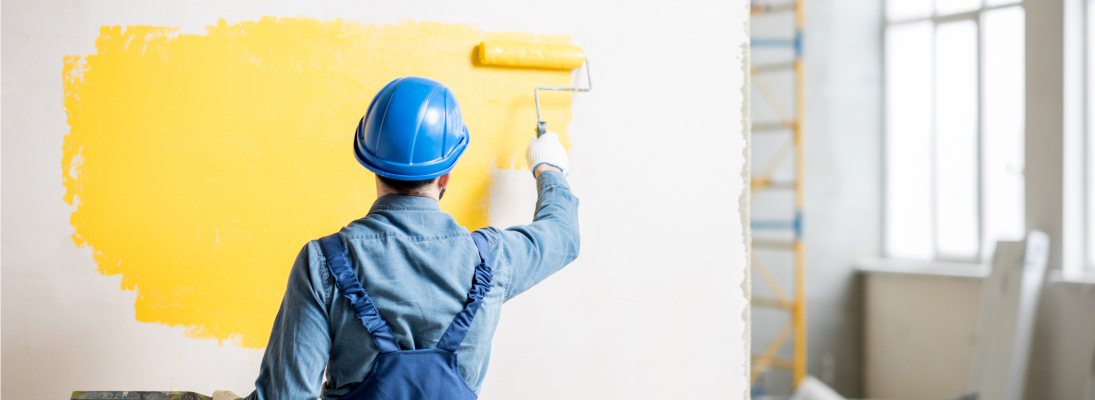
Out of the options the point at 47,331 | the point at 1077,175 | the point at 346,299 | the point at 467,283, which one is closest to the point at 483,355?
the point at 467,283

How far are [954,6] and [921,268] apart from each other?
2192 millimetres

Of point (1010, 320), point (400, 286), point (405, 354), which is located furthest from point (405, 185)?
point (1010, 320)

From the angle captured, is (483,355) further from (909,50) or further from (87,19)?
(909,50)

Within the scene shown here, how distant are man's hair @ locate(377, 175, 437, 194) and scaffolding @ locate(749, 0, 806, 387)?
438 centimetres

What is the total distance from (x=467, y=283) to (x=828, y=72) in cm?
530

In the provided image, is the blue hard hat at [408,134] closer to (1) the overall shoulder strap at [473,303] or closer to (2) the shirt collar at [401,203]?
(2) the shirt collar at [401,203]

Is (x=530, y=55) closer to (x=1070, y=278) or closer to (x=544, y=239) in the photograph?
(x=544, y=239)

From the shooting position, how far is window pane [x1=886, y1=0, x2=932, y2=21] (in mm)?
5493

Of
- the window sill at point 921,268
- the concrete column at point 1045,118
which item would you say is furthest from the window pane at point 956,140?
the concrete column at point 1045,118

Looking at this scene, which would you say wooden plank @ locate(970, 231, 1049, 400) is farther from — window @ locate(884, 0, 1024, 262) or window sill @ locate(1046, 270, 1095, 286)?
window @ locate(884, 0, 1024, 262)

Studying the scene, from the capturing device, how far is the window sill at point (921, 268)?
4.94 meters

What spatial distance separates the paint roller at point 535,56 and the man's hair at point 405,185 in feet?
1.68

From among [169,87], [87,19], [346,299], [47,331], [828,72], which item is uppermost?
[828,72]

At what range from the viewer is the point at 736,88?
5.88 feet
